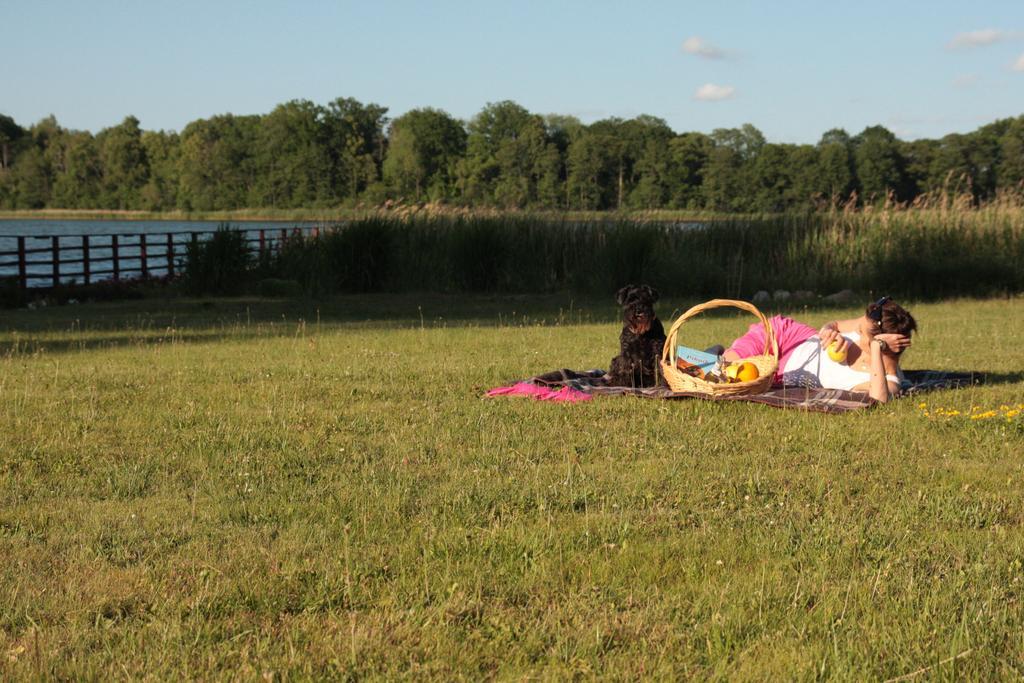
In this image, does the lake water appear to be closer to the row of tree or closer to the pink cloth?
the row of tree

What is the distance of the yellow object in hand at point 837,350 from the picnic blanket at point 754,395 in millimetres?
271

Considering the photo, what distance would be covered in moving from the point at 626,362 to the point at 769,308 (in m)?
10.2

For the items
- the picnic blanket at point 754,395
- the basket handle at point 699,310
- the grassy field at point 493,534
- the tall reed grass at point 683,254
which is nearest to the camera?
the grassy field at point 493,534

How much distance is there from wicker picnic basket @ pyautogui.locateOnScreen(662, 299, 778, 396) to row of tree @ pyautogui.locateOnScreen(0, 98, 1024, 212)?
611 inches

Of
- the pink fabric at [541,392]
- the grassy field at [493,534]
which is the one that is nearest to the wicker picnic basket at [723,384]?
the grassy field at [493,534]

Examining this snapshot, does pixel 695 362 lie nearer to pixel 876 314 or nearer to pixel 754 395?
pixel 754 395

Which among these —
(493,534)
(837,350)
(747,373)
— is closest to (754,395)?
(747,373)

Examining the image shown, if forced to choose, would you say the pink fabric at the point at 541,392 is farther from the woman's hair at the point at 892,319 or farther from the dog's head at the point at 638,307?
the woman's hair at the point at 892,319

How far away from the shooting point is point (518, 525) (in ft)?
15.2

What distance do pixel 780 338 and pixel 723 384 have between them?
135cm

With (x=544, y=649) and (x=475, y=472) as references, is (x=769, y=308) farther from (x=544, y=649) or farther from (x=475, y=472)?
(x=544, y=649)

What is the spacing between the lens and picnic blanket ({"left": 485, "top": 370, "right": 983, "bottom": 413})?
7.46 m

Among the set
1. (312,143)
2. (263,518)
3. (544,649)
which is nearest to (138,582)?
(263,518)

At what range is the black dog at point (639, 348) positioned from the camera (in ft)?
26.9
